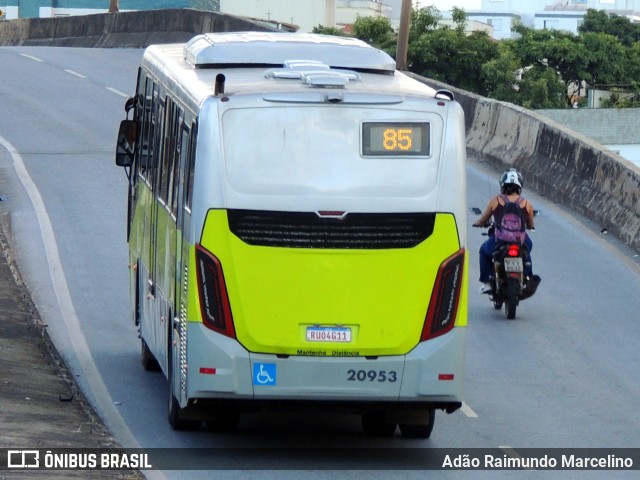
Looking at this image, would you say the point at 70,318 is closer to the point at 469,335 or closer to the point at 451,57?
the point at 469,335

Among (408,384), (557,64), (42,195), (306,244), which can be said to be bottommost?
(557,64)

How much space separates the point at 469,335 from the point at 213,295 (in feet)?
19.9

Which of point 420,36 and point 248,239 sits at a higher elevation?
point 248,239

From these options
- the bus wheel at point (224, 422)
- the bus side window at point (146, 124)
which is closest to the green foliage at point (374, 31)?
the bus side window at point (146, 124)

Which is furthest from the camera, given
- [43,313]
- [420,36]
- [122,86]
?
[420,36]

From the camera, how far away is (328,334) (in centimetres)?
1021

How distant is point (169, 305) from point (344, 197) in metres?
2.05

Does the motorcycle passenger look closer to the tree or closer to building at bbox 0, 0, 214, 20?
the tree

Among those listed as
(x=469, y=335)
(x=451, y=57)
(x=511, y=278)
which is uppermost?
(x=511, y=278)

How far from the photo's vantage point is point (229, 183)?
397 inches

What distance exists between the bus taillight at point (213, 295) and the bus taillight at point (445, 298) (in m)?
1.41

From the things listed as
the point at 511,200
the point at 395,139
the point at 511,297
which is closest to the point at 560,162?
the point at 511,200

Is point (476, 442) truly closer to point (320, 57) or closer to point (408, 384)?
point (408, 384)

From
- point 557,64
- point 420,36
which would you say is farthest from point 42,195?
point 557,64
